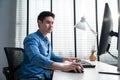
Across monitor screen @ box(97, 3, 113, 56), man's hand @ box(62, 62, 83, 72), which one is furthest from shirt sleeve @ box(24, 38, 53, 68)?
monitor screen @ box(97, 3, 113, 56)

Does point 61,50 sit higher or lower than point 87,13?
lower

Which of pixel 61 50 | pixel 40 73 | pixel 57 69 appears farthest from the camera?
pixel 61 50

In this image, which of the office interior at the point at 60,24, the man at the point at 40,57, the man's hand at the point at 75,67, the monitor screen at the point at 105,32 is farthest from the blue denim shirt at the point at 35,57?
the office interior at the point at 60,24

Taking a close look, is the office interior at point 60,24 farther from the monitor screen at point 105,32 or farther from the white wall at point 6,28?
the monitor screen at point 105,32

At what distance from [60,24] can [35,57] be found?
255cm

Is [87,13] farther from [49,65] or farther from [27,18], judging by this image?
[49,65]

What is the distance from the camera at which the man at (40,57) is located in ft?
4.54

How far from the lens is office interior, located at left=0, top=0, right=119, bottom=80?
385 centimetres

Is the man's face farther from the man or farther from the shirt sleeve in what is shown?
the shirt sleeve

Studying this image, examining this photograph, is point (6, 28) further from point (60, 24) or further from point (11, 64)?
point (11, 64)

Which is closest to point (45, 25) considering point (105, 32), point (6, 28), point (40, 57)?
point (40, 57)

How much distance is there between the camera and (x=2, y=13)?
385cm

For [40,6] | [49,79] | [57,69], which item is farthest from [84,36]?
[57,69]

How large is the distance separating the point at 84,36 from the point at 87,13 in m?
0.49
